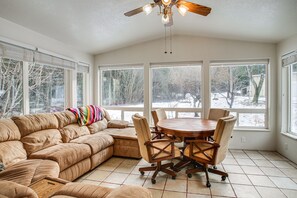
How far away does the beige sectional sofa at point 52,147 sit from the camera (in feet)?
6.27

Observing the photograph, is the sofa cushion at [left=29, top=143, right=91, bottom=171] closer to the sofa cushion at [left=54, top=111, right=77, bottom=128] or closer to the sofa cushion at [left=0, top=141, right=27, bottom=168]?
the sofa cushion at [left=0, top=141, right=27, bottom=168]

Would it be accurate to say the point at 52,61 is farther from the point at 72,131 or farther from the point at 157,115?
the point at 157,115

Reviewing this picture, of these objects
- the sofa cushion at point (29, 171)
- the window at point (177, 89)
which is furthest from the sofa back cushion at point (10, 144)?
the window at point (177, 89)

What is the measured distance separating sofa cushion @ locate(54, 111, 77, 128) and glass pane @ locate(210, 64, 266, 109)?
314 centimetres

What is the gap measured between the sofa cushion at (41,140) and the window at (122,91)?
1.94 m

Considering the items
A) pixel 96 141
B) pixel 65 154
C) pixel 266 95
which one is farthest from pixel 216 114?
pixel 65 154

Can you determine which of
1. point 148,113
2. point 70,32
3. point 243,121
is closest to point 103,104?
point 148,113

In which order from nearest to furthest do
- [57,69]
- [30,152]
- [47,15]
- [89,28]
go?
[30,152] → [47,15] → [89,28] → [57,69]

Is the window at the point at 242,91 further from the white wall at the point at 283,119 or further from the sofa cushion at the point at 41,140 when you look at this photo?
the sofa cushion at the point at 41,140

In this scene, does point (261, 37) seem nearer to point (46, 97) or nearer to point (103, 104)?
point (103, 104)

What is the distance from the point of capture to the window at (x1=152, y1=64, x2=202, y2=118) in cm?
409

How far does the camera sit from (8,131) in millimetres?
2172

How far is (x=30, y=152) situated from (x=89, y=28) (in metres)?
2.29

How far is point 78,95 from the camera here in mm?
Answer: 4184
